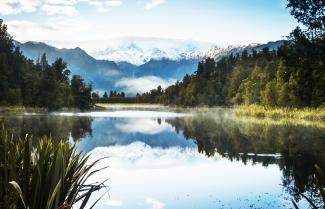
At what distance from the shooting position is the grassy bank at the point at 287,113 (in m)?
77.3

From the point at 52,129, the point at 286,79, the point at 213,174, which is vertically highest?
the point at 286,79

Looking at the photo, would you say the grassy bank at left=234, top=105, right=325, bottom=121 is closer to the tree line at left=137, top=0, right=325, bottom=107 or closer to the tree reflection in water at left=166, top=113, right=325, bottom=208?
the tree line at left=137, top=0, right=325, bottom=107

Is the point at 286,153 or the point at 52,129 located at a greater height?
the point at 52,129

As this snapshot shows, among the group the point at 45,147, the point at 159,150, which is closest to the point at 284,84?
the point at 159,150

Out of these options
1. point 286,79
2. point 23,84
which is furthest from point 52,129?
point 23,84

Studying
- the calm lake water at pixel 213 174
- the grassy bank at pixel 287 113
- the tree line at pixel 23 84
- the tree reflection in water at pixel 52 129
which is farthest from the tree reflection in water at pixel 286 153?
the tree line at pixel 23 84

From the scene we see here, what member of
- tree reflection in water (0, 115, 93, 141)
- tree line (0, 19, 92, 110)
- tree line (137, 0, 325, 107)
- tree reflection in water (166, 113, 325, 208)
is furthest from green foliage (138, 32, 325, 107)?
tree line (0, 19, 92, 110)

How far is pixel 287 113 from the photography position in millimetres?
89750

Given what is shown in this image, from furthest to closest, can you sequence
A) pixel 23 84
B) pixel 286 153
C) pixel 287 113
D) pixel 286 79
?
pixel 23 84 < pixel 287 113 < pixel 286 79 < pixel 286 153

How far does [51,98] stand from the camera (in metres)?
143

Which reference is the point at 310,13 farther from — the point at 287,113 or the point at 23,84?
the point at 23,84

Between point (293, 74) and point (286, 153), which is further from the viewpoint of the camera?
point (293, 74)

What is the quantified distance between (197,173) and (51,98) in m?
123

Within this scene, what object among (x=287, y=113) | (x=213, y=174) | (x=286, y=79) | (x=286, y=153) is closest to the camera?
(x=213, y=174)
